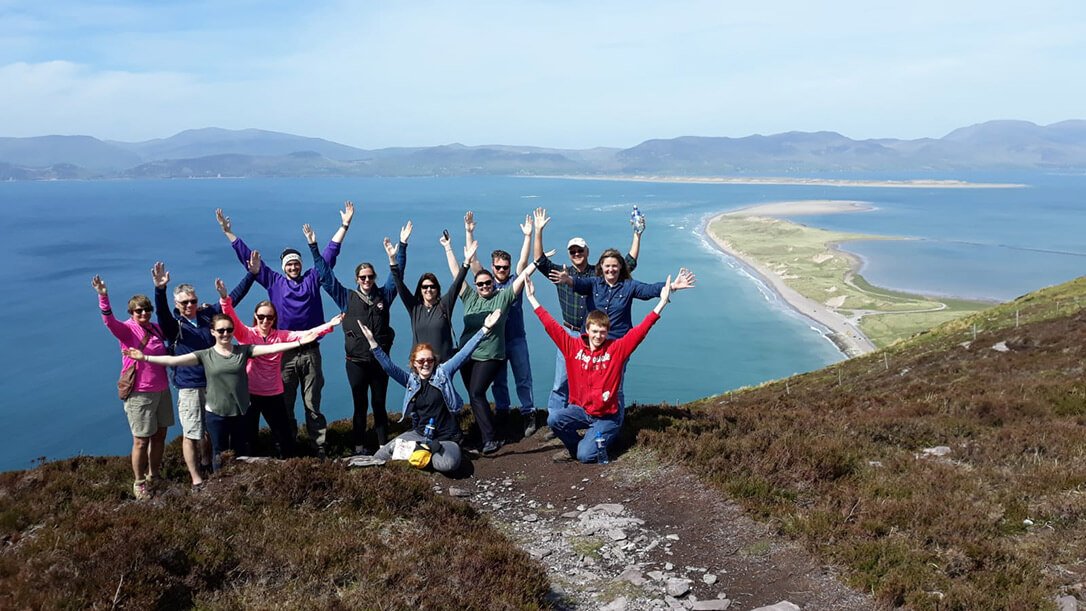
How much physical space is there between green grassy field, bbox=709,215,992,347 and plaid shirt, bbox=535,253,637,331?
169 ft

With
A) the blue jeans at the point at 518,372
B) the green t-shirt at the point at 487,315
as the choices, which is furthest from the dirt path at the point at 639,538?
the green t-shirt at the point at 487,315

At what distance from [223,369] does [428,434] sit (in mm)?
2541

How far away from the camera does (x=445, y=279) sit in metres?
70.3

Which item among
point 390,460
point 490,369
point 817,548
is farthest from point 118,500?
point 817,548

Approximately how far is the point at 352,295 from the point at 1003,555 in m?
7.44

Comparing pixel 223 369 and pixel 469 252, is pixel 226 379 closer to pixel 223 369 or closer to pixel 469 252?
pixel 223 369

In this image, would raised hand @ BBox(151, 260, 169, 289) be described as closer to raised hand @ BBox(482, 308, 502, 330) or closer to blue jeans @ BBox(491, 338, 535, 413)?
raised hand @ BBox(482, 308, 502, 330)

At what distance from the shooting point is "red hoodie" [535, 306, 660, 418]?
26.8 ft

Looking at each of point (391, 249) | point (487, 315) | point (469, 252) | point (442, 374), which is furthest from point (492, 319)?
point (391, 249)

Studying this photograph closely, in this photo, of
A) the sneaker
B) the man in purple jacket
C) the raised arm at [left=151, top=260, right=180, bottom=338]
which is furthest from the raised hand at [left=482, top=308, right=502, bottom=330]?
the sneaker

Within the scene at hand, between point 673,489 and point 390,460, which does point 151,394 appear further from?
point 673,489

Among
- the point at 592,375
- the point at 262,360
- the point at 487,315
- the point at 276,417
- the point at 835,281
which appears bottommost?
the point at 835,281

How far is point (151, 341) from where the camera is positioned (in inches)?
302

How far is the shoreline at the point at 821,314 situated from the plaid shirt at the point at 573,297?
4496 cm
